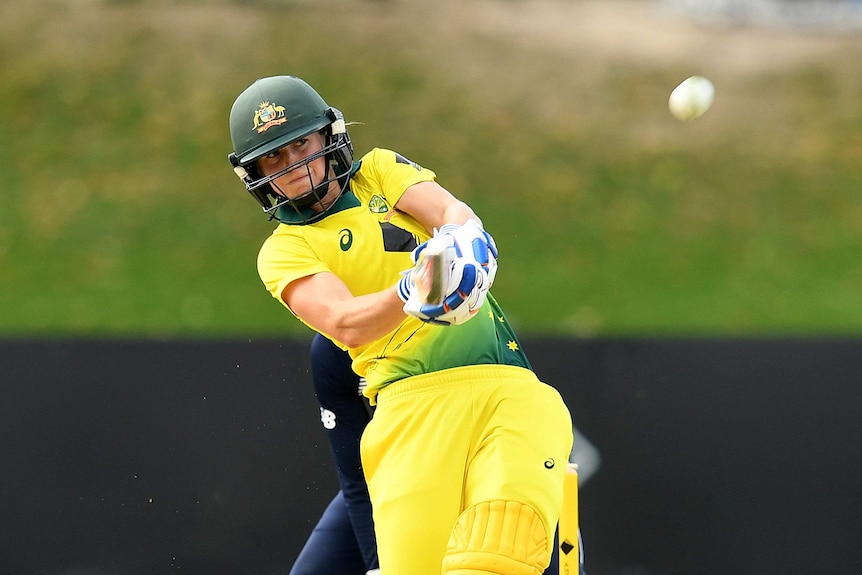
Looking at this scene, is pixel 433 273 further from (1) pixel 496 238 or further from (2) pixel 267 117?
(1) pixel 496 238

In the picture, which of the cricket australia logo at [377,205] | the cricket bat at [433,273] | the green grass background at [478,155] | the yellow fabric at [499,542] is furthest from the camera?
the green grass background at [478,155]

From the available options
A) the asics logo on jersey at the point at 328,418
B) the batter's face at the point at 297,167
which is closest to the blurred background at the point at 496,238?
the asics logo on jersey at the point at 328,418

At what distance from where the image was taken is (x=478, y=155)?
7453mm

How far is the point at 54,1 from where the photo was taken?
27.6 feet

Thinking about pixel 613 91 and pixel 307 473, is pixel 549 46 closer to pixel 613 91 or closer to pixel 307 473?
pixel 613 91

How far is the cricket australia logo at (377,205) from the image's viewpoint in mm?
2793

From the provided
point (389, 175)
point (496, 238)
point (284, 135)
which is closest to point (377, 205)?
point (389, 175)

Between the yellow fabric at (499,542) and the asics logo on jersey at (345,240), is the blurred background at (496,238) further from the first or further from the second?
the yellow fabric at (499,542)

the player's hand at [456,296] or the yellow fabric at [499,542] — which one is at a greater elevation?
the player's hand at [456,296]

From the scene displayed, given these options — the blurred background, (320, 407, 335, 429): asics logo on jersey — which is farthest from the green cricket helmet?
the blurred background

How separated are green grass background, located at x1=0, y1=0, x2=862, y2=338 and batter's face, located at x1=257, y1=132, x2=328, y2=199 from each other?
11.7 feet

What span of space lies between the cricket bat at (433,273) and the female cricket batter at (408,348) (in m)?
0.06

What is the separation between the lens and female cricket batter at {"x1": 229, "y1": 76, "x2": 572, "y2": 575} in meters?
2.43

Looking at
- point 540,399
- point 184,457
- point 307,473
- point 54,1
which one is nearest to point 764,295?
point 307,473
